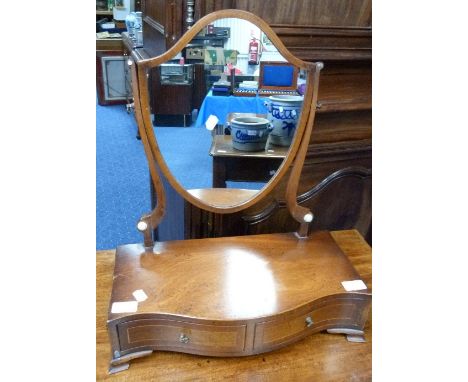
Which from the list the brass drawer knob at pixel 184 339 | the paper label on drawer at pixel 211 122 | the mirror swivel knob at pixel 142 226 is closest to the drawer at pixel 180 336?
the brass drawer knob at pixel 184 339

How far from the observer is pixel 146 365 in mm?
679

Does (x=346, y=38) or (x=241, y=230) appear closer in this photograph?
(x=346, y=38)

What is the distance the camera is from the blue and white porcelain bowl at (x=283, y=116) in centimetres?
80

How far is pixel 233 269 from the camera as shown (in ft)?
2.48

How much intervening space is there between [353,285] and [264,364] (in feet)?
0.72

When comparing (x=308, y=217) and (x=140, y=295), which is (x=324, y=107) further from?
(x=140, y=295)

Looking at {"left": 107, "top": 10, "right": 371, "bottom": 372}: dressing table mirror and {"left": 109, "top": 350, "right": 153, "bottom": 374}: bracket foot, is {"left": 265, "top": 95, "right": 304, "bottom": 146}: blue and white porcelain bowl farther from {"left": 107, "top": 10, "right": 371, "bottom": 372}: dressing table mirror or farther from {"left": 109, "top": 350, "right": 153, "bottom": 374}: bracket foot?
{"left": 109, "top": 350, "right": 153, "bottom": 374}: bracket foot

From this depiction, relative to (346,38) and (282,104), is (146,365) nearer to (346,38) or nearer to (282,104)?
(282,104)

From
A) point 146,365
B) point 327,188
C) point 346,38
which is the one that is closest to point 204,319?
point 146,365

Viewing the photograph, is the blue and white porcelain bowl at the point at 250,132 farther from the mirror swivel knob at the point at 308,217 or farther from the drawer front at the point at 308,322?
the drawer front at the point at 308,322

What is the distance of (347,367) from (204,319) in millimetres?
279

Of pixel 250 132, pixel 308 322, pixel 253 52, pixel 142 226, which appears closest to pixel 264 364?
pixel 308 322

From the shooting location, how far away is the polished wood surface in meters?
0.67

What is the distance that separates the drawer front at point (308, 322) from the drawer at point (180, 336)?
0.12 ft
